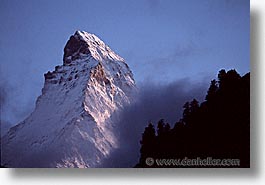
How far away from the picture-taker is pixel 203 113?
3223 millimetres

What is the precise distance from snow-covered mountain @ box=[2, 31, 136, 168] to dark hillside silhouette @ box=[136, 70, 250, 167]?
0.76 feet

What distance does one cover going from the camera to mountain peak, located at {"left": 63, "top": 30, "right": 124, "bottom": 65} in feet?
10.7

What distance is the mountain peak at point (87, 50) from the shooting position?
3.27 meters

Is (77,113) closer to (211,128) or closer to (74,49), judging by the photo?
(74,49)

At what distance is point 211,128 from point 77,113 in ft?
2.37

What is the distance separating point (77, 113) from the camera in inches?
128

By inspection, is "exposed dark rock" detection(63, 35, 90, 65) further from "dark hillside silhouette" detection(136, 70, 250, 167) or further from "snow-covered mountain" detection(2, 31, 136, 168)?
"dark hillside silhouette" detection(136, 70, 250, 167)

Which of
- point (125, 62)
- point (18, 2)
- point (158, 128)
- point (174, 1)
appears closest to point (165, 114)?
point (158, 128)

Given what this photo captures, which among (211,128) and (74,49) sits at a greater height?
(74,49)

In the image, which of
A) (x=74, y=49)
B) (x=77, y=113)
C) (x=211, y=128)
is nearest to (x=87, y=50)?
(x=74, y=49)

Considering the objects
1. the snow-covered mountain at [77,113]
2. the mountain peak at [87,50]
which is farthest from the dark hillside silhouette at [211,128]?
the mountain peak at [87,50]

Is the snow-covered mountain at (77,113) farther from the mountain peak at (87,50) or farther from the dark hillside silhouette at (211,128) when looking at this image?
the dark hillside silhouette at (211,128)

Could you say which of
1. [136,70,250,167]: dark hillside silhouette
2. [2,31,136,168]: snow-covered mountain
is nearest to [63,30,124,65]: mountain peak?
[2,31,136,168]: snow-covered mountain

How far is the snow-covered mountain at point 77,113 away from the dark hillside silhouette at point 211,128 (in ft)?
0.76
